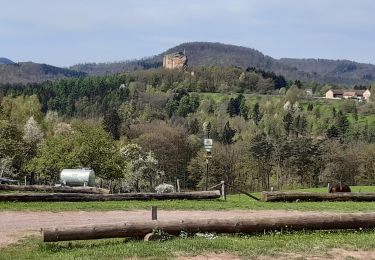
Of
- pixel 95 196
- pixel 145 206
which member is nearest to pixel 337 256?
pixel 145 206

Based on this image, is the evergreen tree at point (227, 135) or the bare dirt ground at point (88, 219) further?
the evergreen tree at point (227, 135)

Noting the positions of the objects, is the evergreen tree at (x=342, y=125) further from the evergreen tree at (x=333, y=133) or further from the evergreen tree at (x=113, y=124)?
the evergreen tree at (x=113, y=124)

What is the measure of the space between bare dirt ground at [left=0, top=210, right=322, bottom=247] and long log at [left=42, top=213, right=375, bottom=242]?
1.43 metres

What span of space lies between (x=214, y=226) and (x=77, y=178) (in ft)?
89.9

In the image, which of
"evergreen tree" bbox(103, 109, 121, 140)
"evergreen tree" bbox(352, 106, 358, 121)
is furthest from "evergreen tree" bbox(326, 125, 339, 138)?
"evergreen tree" bbox(103, 109, 121, 140)

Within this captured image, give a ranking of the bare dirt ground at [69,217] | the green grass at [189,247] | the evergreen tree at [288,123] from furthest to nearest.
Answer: the evergreen tree at [288,123]
the bare dirt ground at [69,217]
the green grass at [189,247]

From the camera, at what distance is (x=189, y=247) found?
14.0m

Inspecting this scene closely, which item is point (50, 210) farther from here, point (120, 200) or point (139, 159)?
point (139, 159)

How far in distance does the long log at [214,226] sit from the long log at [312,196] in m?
11.5

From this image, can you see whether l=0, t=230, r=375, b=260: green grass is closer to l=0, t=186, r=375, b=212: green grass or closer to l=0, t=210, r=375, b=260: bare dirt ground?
l=0, t=210, r=375, b=260: bare dirt ground

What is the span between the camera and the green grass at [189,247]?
43.8ft

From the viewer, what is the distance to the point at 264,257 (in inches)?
534

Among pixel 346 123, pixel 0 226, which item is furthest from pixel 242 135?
pixel 0 226

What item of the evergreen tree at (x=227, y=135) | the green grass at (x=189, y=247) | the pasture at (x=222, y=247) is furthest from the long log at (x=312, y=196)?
the evergreen tree at (x=227, y=135)
